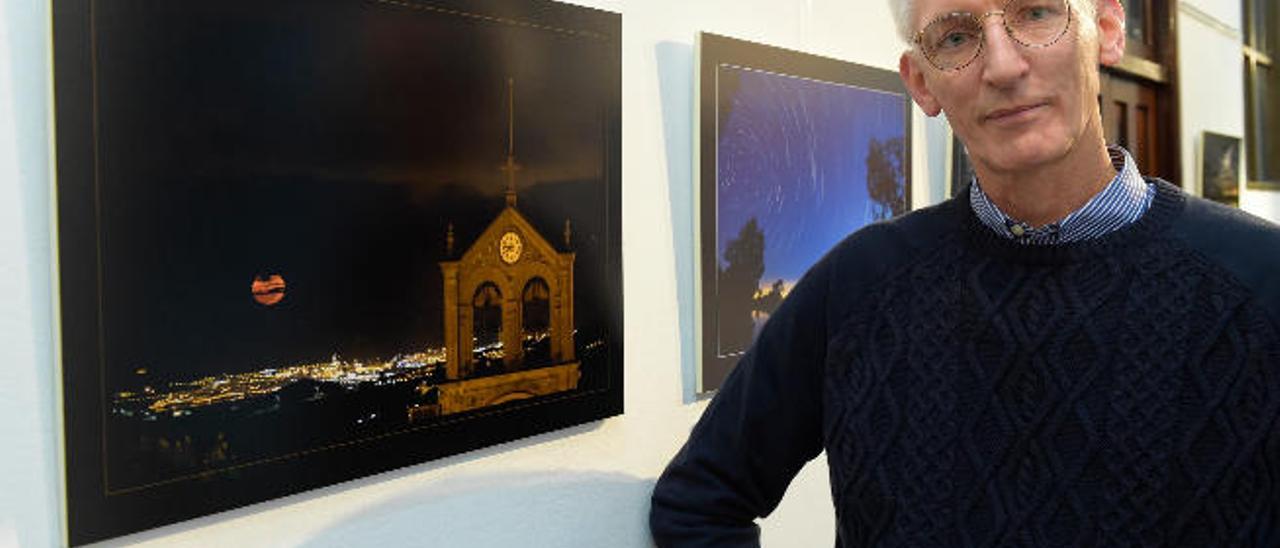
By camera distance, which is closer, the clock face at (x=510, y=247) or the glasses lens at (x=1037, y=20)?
the glasses lens at (x=1037, y=20)

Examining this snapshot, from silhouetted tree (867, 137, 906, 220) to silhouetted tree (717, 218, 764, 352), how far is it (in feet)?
1.44

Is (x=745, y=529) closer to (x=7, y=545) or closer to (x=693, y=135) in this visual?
(x=693, y=135)

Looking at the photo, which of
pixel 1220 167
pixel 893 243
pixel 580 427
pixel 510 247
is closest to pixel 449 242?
pixel 510 247

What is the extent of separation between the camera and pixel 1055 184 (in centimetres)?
110

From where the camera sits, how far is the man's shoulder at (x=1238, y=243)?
1.03 m

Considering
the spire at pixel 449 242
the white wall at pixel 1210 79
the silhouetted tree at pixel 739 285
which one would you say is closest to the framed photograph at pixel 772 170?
the silhouetted tree at pixel 739 285

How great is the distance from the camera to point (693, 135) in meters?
1.80

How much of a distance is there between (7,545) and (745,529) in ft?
3.00

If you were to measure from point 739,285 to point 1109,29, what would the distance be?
925 mm

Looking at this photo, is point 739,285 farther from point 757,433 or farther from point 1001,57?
point 1001,57

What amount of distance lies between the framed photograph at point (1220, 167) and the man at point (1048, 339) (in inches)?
152

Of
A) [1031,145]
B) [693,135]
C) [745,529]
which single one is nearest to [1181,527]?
[1031,145]

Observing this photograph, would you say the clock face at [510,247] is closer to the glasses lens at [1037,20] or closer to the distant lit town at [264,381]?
the distant lit town at [264,381]

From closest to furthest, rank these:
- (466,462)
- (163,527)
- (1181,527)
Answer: (1181,527) < (163,527) < (466,462)
